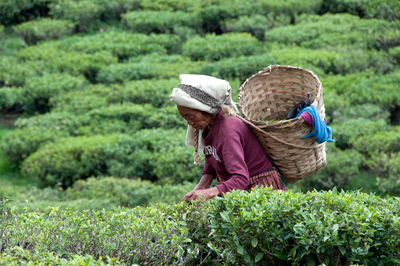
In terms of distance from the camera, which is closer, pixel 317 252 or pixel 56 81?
pixel 317 252

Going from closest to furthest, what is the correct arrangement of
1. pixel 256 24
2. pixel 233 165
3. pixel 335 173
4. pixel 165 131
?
pixel 233 165 → pixel 335 173 → pixel 165 131 → pixel 256 24

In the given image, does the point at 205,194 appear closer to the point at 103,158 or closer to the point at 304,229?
the point at 304,229

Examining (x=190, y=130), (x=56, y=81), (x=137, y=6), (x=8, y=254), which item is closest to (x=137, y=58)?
(x=56, y=81)

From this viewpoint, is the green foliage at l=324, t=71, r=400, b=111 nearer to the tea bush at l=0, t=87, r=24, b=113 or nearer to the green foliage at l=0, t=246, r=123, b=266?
the tea bush at l=0, t=87, r=24, b=113

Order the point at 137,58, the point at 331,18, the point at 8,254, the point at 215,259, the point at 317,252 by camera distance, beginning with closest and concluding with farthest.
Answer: the point at 317,252 < the point at 8,254 < the point at 215,259 < the point at 137,58 < the point at 331,18

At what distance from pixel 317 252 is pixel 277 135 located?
0.94 m

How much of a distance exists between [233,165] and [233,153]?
0.07 meters

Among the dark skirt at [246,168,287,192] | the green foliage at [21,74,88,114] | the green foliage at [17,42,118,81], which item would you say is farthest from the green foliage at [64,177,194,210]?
the green foliage at [17,42,118,81]

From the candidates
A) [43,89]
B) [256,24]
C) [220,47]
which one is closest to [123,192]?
[43,89]

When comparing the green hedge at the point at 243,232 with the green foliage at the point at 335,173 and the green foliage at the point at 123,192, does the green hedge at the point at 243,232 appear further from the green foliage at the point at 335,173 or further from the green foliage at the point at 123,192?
the green foliage at the point at 335,173

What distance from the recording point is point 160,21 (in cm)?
1338

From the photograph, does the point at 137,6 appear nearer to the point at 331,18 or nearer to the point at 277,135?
the point at 331,18

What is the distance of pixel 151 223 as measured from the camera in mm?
3715

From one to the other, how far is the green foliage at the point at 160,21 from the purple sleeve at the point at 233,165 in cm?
967
